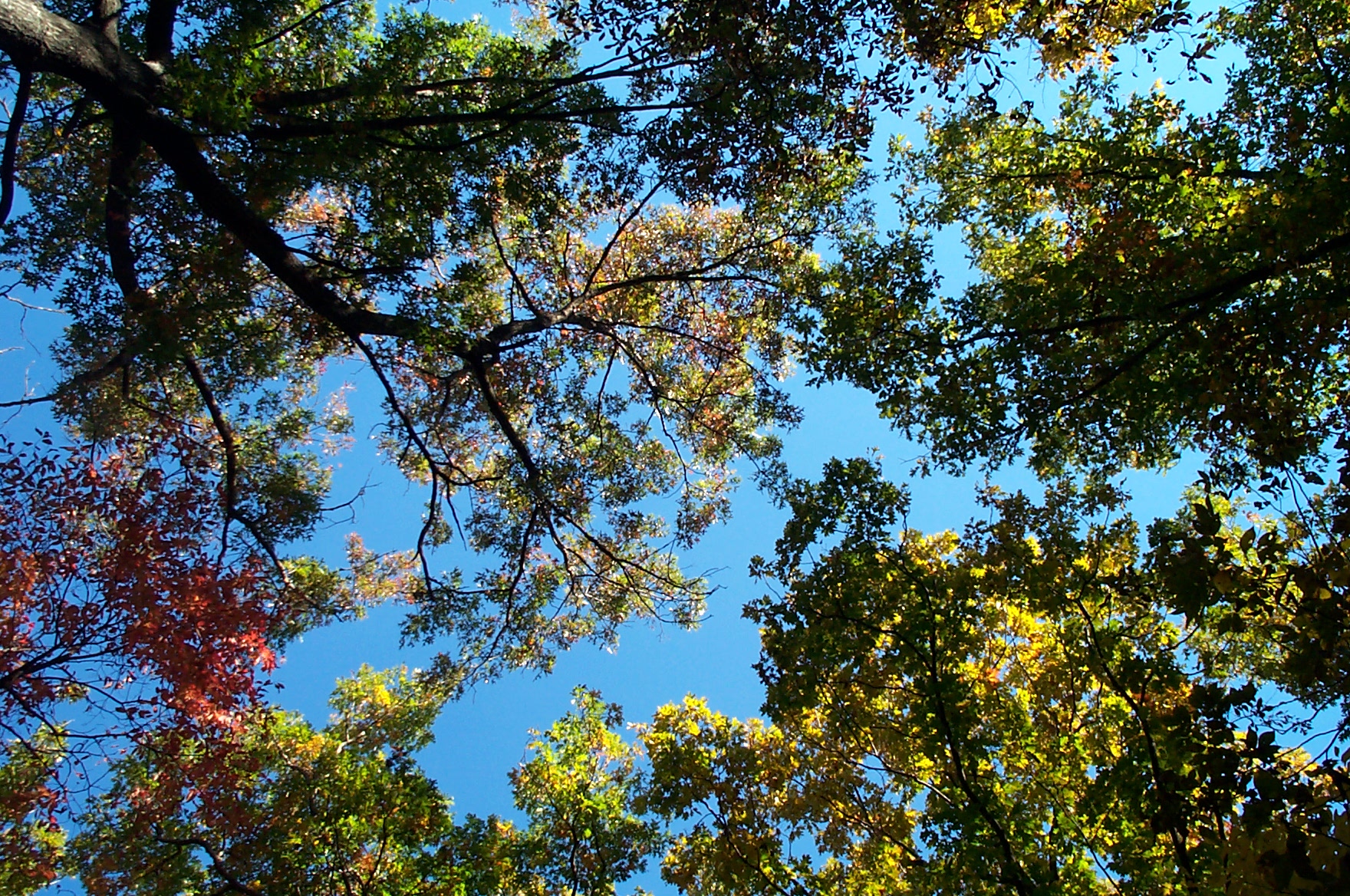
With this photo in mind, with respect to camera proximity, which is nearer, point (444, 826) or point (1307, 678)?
point (1307, 678)

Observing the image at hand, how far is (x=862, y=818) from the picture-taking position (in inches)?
299

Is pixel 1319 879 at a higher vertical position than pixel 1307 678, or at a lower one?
lower

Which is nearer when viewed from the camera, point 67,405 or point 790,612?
point 790,612

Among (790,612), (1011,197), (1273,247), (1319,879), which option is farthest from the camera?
(1011,197)

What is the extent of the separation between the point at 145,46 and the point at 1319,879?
11.0m

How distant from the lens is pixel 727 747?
24.7ft

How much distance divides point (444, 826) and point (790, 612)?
479 centimetres

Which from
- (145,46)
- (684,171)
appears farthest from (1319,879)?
(145,46)

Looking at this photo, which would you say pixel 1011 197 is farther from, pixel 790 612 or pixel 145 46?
pixel 145 46

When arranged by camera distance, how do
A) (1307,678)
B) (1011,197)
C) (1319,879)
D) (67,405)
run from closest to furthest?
(1319,879)
(1307,678)
(1011,197)
(67,405)

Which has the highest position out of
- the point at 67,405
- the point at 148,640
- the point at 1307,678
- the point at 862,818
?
the point at 67,405

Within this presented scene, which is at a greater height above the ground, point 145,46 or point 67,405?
point 145,46

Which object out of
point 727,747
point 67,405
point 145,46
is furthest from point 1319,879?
point 67,405

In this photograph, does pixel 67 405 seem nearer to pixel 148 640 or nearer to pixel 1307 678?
pixel 148 640
